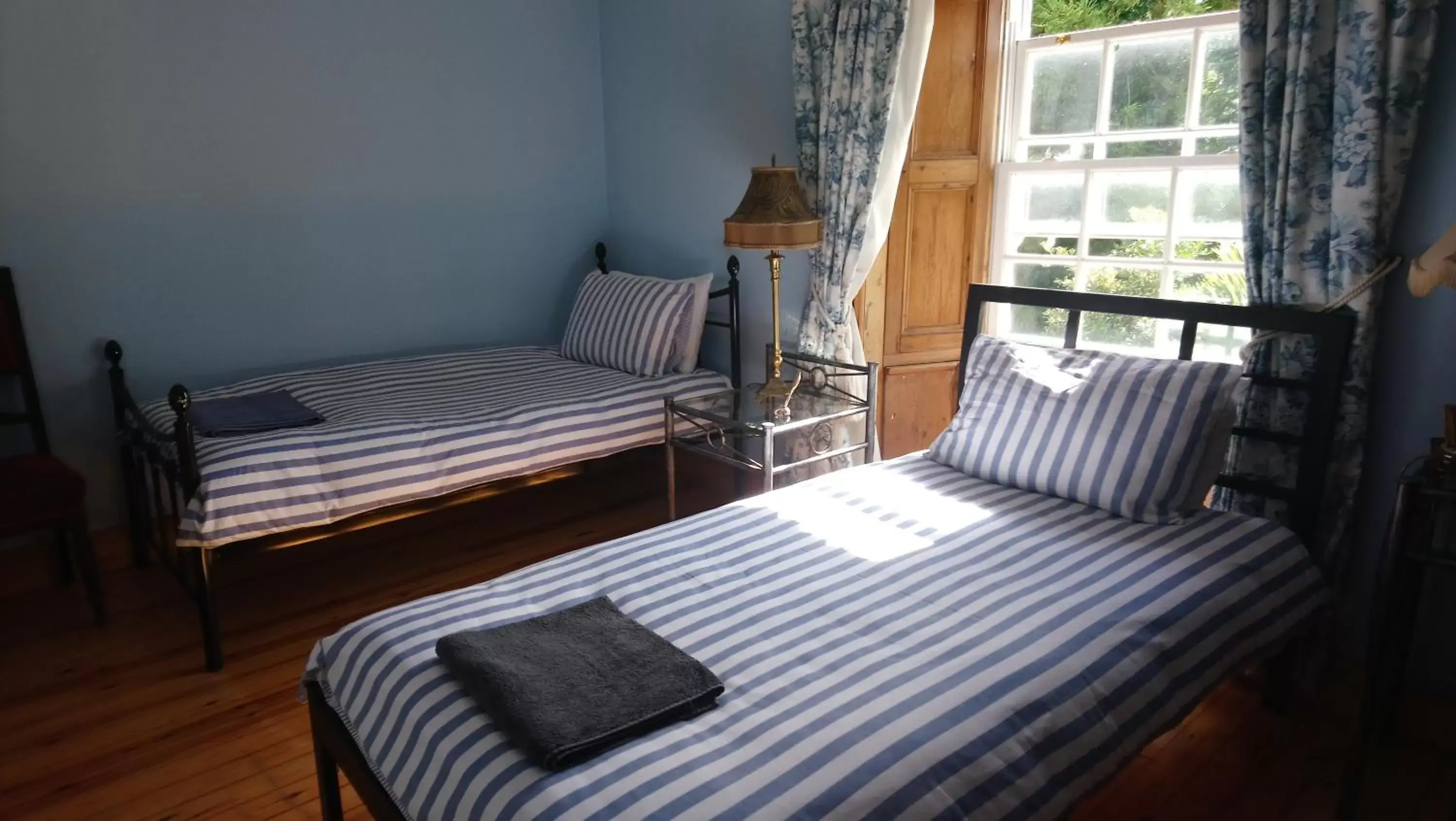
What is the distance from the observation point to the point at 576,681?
1.41 metres

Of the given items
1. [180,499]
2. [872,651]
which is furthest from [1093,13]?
[180,499]

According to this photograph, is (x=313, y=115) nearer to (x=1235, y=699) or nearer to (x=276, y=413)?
(x=276, y=413)

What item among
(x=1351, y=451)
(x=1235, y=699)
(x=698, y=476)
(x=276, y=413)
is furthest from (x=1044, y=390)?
(x=276, y=413)

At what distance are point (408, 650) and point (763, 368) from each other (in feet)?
7.23

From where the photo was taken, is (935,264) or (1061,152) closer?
(1061,152)

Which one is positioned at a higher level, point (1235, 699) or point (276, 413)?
point (276, 413)

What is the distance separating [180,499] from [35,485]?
0.52m

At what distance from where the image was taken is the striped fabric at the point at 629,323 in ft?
11.2

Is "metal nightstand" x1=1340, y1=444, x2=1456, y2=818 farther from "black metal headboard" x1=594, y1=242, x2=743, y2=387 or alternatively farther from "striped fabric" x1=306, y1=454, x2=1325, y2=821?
"black metal headboard" x1=594, y1=242, x2=743, y2=387

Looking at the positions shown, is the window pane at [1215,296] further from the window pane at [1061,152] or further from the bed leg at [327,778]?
the bed leg at [327,778]

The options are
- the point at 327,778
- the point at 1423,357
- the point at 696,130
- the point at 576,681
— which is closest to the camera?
the point at 576,681

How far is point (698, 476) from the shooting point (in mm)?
3836

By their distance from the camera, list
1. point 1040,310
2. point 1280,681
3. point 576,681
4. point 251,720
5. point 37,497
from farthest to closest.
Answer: point 1040,310, point 37,497, point 251,720, point 1280,681, point 576,681

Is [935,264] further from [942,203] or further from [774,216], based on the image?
[774,216]
